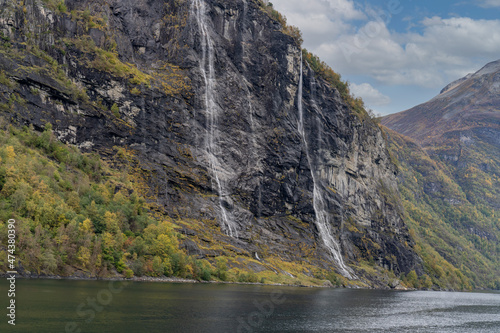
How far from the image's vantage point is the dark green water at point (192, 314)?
156ft

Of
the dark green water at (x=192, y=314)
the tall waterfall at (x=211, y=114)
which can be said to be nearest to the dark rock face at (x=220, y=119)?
the tall waterfall at (x=211, y=114)

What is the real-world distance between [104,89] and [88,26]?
2400 centimetres

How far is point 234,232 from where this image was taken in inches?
5581

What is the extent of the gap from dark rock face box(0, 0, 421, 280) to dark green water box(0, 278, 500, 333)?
44459mm

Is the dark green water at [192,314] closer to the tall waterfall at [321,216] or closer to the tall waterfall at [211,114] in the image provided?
the tall waterfall at [211,114]

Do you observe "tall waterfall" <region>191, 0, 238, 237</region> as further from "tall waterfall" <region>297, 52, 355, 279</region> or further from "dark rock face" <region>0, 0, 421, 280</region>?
"tall waterfall" <region>297, 52, 355, 279</region>

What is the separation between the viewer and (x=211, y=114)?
527 feet

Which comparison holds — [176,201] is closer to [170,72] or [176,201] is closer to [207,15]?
[170,72]

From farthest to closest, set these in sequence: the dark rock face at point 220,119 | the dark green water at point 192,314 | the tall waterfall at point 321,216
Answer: the tall waterfall at point 321,216 → the dark rock face at point 220,119 → the dark green water at point 192,314

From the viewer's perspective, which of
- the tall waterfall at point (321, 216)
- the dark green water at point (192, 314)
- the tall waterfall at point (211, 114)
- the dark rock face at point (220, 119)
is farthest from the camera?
the tall waterfall at point (321, 216)

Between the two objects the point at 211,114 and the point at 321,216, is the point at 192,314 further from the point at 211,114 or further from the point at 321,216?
the point at 321,216

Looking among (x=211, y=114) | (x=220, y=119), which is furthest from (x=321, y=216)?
(x=211, y=114)

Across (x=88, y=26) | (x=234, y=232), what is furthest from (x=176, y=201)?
(x=88, y=26)

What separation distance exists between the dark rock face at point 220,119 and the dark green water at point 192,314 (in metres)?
44.5
